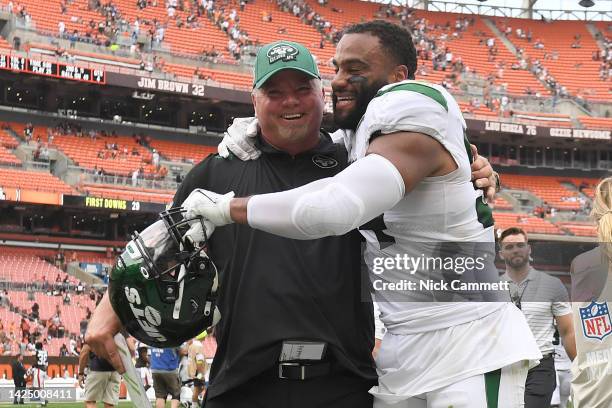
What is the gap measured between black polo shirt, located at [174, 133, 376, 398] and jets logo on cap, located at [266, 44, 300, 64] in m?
0.40

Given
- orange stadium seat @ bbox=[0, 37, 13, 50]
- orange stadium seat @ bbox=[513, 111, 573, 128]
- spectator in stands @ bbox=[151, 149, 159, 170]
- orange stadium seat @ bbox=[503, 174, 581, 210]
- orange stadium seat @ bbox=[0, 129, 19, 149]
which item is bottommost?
orange stadium seat @ bbox=[503, 174, 581, 210]

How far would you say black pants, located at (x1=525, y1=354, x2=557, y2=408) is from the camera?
764 cm

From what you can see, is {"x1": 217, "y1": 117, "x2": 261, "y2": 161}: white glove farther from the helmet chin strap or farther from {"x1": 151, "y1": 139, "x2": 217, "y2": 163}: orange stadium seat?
{"x1": 151, "y1": 139, "x2": 217, "y2": 163}: orange stadium seat

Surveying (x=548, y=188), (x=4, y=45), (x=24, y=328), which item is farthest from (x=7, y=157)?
(x=548, y=188)

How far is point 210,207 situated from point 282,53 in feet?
2.63

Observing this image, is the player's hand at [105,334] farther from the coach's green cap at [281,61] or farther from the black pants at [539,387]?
the black pants at [539,387]

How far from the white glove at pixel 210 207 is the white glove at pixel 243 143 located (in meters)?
0.70

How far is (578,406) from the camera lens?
197 inches

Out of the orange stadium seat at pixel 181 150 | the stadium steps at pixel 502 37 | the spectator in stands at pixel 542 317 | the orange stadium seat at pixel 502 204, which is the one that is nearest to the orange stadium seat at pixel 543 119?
the orange stadium seat at pixel 502 204

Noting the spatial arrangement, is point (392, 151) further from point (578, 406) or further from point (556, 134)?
point (556, 134)

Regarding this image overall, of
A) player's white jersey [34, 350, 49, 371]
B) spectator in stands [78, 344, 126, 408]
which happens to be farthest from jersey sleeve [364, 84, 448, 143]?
player's white jersey [34, 350, 49, 371]

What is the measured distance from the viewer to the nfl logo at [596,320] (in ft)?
15.6

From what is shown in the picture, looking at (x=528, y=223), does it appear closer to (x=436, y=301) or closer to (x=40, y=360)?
(x=40, y=360)

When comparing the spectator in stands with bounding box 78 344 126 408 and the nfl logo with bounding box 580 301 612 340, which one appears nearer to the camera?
the nfl logo with bounding box 580 301 612 340
